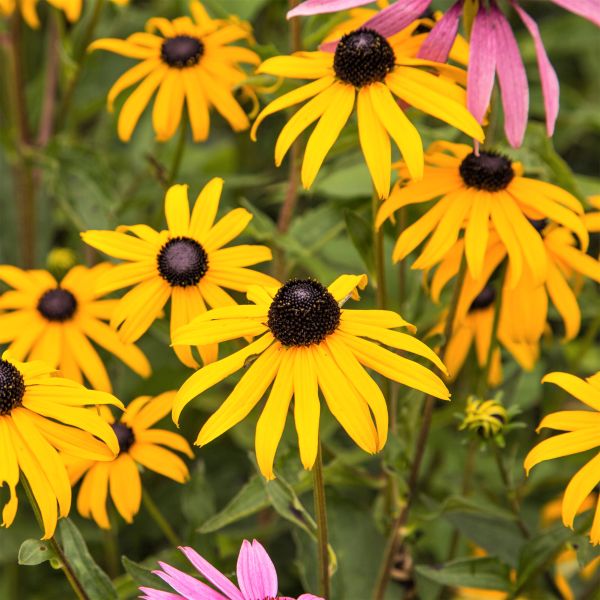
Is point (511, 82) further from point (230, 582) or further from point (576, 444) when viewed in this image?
point (230, 582)

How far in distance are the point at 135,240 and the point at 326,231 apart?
34 cm

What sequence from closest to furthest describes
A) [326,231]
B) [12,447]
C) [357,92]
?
[12,447]
[357,92]
[326,231]

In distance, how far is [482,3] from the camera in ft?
3.03

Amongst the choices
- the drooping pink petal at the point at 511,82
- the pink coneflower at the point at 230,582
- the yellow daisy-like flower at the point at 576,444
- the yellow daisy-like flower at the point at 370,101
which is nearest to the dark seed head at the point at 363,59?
the yellow daisy-like flower at the point at 370,101

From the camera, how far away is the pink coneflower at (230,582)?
710 mm

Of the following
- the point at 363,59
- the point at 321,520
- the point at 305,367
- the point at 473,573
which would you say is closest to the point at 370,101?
the point at 363,59

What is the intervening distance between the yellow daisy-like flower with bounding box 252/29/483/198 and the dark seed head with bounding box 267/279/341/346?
11cm

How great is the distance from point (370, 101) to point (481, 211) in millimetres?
154

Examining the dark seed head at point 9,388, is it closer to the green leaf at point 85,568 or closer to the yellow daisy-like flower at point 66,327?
the green leaf at point 85,568

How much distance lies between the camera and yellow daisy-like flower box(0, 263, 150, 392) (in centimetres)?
106

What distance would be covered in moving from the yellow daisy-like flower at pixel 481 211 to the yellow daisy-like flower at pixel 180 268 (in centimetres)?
14

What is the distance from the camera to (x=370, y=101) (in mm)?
906

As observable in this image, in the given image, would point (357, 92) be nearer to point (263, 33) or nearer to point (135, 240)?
point (135, 240)

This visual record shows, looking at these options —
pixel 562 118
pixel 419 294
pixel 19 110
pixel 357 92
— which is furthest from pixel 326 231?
pixel 562 118
